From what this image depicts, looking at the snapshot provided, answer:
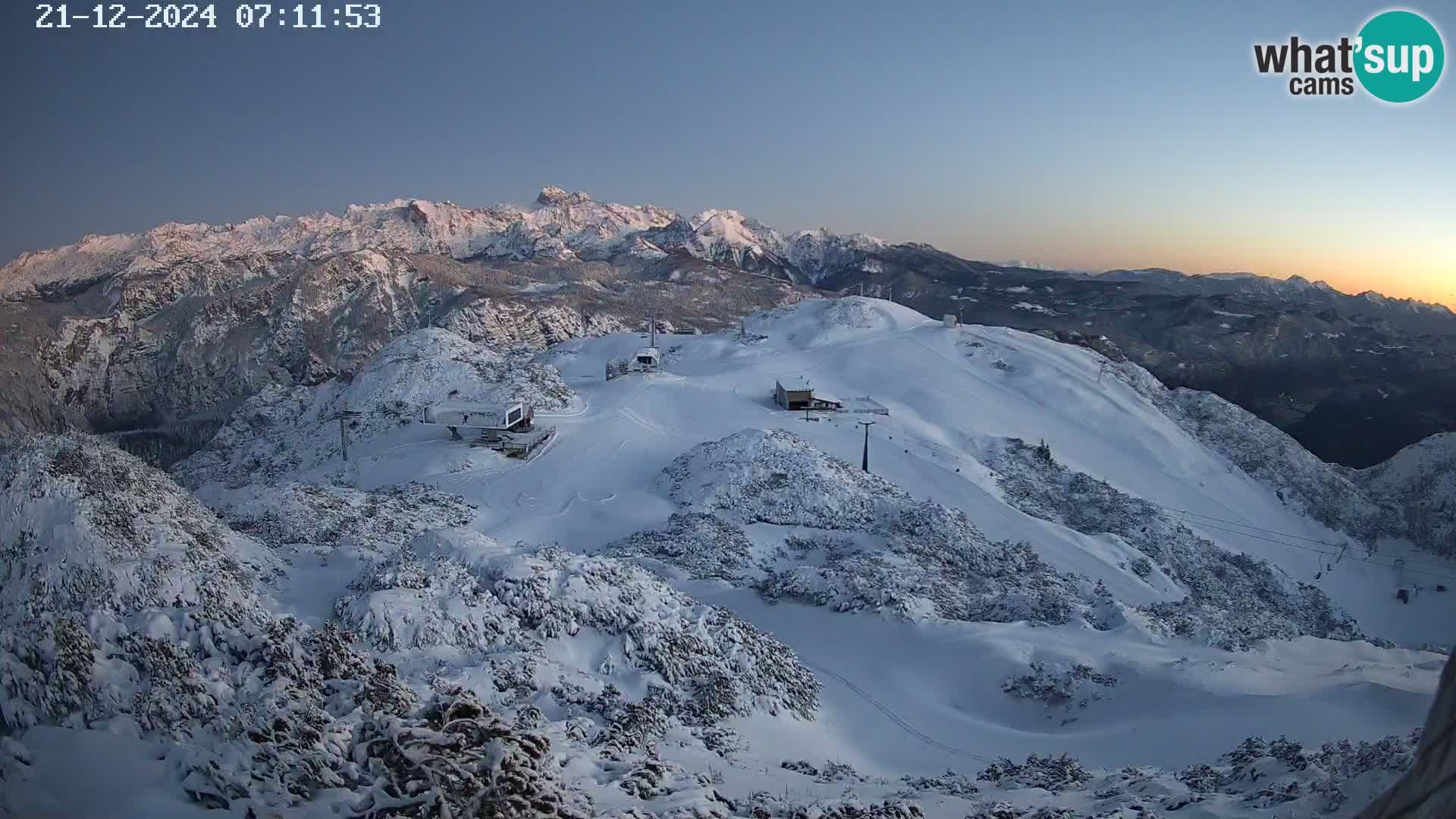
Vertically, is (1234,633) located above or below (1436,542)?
above

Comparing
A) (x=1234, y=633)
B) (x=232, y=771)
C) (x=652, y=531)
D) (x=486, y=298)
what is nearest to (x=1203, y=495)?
(x=1234, y=633)

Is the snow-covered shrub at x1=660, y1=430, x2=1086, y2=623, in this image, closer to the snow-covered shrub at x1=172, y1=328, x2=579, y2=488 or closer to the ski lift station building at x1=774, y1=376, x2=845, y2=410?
the ski lift station building at x1=774, y1=376, x2=845, y2=410

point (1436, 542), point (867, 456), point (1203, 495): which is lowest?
point (1436, 542)

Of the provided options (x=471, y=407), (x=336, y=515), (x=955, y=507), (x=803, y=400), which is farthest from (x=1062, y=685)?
(x=471, y=407)

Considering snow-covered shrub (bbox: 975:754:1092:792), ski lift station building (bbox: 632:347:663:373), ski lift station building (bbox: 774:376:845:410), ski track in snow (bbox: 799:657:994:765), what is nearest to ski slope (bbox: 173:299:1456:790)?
ski track in snow (bbox: 799:657:994:765)

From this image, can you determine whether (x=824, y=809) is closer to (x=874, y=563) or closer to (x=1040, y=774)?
(x=1040, y=774)

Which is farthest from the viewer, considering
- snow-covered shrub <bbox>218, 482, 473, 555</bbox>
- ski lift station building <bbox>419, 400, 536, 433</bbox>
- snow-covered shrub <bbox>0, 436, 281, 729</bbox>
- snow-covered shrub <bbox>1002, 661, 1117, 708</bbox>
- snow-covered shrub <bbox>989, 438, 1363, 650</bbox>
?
ski lift station building <bbox>419, 400, 536, 433</bbox>

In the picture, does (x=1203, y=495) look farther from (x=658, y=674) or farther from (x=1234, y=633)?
(x=658, y=674)
